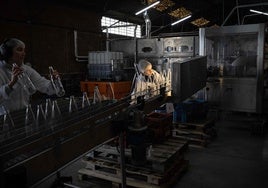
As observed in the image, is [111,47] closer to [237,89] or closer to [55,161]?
[237,89]

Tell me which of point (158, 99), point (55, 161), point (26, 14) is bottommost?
point (55, 161)

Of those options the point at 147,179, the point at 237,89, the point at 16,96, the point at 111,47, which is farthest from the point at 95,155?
the point at 111,47

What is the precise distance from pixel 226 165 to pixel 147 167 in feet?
3.39

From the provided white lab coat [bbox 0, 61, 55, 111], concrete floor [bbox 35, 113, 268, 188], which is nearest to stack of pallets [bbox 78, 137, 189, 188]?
concrete floor [bbox 35, 113, 268, 188]

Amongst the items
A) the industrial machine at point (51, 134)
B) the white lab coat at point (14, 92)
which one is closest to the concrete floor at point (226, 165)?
the white lab coat at point (14, 92)

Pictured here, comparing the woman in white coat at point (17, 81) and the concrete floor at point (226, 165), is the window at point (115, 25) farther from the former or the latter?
the woman in white coat at point (17, 81)

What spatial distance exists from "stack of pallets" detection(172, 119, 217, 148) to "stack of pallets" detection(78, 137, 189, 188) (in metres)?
0.80

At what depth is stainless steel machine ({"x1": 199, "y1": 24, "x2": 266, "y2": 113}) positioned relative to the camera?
3740 millimetres

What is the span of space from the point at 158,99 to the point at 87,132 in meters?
0.86

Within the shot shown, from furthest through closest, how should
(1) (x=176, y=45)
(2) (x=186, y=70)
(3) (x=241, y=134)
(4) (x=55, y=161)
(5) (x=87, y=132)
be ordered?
(1) (x=176, y=45)
(3) (x=241, y=134)
(2) (x=186, y=70)
(5) (x=87, y=132)
(4) (x=55, y=161)

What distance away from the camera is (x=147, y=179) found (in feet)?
7.48

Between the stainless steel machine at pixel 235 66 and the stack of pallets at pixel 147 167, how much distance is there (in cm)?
157

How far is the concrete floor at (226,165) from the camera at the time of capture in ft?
8.20

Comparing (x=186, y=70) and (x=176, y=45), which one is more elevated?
(x=176, y=45)
